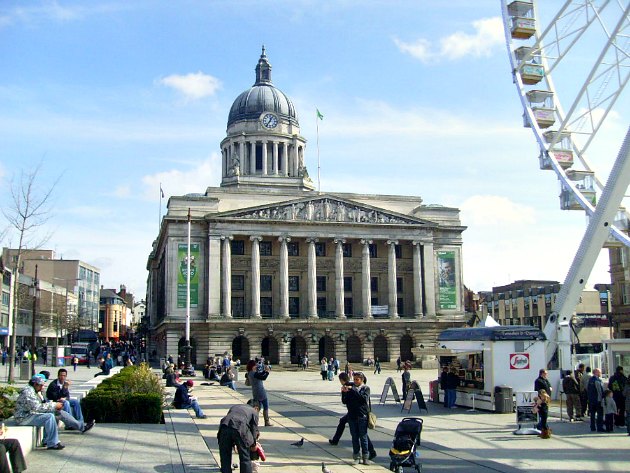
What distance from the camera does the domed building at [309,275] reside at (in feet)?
265

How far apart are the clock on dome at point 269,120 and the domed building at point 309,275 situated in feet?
63.4

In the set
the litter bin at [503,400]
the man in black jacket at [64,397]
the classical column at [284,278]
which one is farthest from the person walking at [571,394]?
the classical column at [284,278]

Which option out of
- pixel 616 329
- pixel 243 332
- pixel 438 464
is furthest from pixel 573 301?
pixel 243 332

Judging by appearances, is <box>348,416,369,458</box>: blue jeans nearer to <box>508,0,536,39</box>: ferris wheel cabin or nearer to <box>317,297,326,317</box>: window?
<box>508,0,536,39</box>: ferris wheel cabin

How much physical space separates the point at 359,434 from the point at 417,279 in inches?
2848

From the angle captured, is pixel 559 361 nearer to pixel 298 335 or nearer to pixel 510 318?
pixel 298 335

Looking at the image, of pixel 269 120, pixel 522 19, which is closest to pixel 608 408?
pixel 522 19

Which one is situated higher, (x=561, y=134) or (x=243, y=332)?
(x=561, y=134)

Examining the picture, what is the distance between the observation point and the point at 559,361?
29750mm

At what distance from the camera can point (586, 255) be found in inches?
1076

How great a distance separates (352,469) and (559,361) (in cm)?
1703

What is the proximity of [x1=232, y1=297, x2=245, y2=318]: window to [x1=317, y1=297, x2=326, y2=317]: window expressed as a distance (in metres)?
8.46

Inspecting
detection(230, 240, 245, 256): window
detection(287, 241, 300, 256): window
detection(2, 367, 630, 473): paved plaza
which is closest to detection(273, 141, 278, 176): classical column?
detection(287, 241, 300, 256): window

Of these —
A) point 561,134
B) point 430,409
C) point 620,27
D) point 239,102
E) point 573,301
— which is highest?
point 239,102
